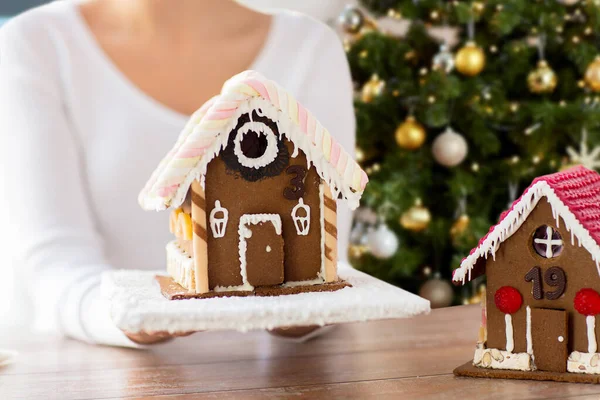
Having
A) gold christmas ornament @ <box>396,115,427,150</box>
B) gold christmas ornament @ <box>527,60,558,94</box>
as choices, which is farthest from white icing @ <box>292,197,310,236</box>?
gold christmas ornament @ <box>527,60,558,94</box>

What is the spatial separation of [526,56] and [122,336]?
2165mm

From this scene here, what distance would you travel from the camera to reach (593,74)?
2738 mm

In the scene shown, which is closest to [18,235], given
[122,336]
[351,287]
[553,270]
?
[122,336]

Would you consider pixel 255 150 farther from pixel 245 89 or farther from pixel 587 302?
pixel 587 302

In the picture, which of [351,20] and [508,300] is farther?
[351,20]

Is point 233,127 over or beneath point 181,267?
over

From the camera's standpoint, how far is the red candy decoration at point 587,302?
0.87 metres

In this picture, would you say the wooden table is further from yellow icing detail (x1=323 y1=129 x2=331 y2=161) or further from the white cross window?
yellow icing detail (x1=323 y1=129 x2=331 y2=161)

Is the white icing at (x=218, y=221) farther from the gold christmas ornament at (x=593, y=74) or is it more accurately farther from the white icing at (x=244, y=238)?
the gold christmas ornament at (x=593, y=74)

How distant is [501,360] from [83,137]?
1080 millimetres

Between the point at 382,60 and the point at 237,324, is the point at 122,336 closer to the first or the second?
the point at 237,324

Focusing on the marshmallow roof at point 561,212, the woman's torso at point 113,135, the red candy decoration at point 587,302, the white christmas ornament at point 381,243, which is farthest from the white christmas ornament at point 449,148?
the red candy decoration at point 587,302

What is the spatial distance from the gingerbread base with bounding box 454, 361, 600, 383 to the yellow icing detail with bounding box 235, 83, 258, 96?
0.42 meters

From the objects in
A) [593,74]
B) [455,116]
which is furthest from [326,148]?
[593,74]
